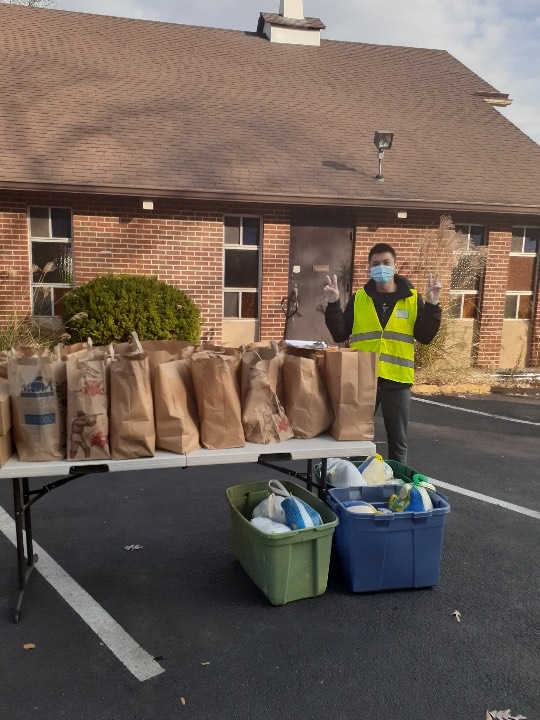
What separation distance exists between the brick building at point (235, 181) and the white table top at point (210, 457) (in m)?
6.86

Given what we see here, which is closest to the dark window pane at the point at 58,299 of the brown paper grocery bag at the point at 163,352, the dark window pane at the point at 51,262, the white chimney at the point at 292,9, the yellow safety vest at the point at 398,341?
the dark window pane at the point at 51,262

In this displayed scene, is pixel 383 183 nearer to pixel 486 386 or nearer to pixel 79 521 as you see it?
pixel 486 386

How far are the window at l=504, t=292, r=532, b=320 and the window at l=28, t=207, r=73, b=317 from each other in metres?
8.01

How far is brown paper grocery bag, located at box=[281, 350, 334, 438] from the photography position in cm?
360

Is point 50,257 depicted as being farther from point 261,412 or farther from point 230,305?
point 261,412

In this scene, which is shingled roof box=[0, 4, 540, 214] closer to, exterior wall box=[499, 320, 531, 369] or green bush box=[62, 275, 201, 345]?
green bush box=[62, 275, 201, 345]

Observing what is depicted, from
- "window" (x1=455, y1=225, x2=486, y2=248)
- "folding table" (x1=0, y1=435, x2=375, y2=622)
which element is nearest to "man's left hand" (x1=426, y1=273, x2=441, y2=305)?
"folding table" (x1=0, y1=435, x2=375, y2=622)

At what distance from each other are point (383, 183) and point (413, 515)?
825 cm

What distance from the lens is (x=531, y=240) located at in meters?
11.8

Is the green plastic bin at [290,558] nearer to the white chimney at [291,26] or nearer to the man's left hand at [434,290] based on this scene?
the man's left hand at [434,290]

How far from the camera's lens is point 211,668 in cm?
292

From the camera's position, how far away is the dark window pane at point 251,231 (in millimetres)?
10633

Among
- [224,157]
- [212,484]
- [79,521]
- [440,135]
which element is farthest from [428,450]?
[440,135]

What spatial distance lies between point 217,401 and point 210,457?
30 cm
